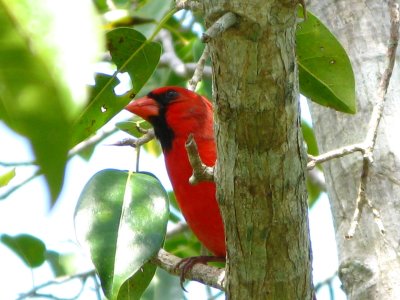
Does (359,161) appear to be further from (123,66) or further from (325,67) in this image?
(123,66)

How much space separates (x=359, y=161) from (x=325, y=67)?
0.43 meters

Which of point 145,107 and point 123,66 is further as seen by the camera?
point 145,107

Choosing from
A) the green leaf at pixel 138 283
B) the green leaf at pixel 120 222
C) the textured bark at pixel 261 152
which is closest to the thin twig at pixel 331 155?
the textured bark at pixel 261 152

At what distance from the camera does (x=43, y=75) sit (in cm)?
32

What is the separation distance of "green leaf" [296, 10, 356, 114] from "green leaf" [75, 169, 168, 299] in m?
0.57

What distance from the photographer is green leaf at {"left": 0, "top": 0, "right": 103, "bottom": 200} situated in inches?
12.3

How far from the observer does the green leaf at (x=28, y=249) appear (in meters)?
3.66

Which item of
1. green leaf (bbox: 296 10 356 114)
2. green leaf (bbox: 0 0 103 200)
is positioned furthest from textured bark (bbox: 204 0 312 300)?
green leaf (bbox: 0 0 103 200)

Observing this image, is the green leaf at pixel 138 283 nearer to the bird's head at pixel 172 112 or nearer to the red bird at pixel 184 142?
the red bird at pixel 184 142

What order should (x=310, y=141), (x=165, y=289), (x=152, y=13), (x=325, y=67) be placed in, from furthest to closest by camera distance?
1. (x=310, y=141)
2. (x=152, y=13)
3. (x=165, y=289)
4. (x=325, y=67)

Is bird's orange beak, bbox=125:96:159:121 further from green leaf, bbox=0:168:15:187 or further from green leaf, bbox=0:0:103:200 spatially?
green leaf, bbox=0:0:103:200

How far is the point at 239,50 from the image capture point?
126 centimetres

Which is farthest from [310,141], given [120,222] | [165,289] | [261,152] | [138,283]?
[261,152]

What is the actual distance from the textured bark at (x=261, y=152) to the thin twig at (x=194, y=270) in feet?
1.70
